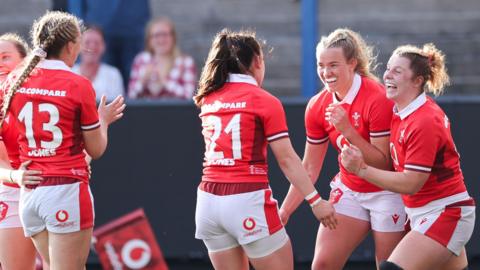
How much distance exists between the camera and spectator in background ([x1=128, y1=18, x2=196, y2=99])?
361 inches

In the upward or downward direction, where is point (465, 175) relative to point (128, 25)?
downward

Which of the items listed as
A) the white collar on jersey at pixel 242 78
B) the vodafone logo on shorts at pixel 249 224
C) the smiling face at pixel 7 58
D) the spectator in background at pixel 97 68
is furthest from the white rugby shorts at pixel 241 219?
the spectator in background at pixel 97 68

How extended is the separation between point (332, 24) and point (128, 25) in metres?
2.53

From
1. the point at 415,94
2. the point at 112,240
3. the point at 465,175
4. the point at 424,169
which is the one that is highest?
the point at 415,94

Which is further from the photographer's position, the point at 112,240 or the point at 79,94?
the point at 112,240

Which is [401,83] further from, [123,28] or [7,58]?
[123,28]

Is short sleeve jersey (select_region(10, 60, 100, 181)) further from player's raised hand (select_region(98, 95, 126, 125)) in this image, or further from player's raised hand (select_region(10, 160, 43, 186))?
player's raised hand (select_region(98, 95, 126, 125))

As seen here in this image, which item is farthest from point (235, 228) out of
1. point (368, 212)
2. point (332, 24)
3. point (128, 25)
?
point (332, 24)

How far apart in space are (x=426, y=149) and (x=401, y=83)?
0.43 metres

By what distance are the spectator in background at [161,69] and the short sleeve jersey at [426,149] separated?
3.53 m

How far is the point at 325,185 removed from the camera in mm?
7957

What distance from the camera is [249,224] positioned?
5652mm

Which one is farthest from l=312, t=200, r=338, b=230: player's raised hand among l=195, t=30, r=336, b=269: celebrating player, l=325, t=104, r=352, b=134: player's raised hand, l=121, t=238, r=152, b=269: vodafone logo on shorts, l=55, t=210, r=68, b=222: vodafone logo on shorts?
l=121, t=238, r=152, b=269: vodafone logo on shorts

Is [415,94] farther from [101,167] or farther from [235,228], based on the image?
[101,167]
